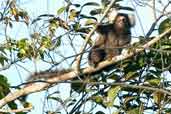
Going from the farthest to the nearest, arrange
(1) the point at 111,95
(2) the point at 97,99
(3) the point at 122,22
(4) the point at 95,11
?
(3) the point at 122,22 < (4) the point at 95,11 < (2) the point at 97,99 < (1) the point at 111,95

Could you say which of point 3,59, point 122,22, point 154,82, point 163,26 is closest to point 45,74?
point 3,59

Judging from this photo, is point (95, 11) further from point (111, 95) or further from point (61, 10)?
point (111, 95)

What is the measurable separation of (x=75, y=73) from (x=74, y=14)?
996 millimetres

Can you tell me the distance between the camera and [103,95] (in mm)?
3664

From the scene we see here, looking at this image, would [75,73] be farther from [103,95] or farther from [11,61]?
[11,61]

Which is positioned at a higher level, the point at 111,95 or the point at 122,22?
the point at 122,22

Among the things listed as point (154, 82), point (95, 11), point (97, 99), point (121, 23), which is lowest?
point (97, 99)

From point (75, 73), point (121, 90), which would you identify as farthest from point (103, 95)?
point (75, 73)

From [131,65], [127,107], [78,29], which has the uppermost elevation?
[78,29]

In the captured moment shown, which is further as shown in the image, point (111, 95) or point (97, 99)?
point (97, 99)

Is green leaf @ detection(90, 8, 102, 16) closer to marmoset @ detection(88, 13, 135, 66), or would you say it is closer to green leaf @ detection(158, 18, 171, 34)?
green leaf @ detection(158, 18, 171, 34)

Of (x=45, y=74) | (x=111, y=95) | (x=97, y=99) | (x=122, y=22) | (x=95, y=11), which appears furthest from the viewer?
(x=122, y=22)

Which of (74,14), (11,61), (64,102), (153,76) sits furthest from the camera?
(74,14)

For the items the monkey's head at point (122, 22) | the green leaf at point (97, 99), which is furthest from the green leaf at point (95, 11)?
the monkey's head at point (122, 22)
